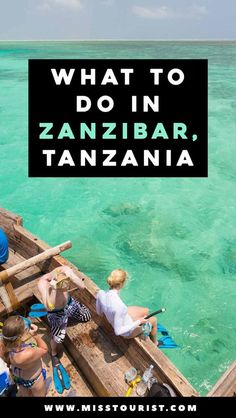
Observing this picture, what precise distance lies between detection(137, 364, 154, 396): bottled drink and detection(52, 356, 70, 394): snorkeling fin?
3.30ft

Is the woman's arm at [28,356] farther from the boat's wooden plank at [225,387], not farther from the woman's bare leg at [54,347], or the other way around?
the boat's wooden plank at [225,387]

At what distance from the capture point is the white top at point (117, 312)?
4.52m

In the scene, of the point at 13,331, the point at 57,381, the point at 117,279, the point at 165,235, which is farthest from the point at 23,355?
the point at 165,235

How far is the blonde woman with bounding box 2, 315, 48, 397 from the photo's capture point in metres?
3.71

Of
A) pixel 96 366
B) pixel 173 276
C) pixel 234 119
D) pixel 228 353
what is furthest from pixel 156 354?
pixel 234 119

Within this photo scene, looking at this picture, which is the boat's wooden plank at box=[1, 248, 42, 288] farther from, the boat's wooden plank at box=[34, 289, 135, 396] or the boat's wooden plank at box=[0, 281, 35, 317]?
the boat's wooden plank at box=[34, 289, 135, 396]

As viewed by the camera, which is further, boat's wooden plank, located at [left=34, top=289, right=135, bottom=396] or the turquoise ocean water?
the turquoise ocean water

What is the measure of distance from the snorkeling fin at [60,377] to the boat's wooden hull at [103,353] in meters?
0.25

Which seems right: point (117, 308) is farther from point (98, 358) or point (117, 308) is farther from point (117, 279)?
point (98, 358)

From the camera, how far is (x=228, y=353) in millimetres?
7496
